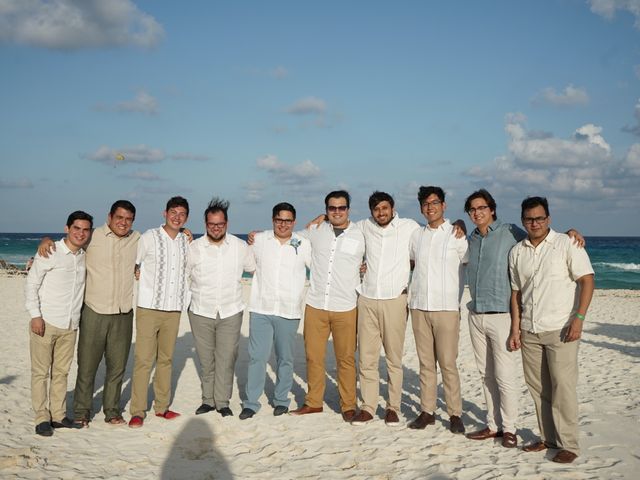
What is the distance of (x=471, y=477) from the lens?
451 cm

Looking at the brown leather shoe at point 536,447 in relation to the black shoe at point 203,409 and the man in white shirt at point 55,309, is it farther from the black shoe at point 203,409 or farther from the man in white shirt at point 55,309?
the man in white shirt at point 55,309

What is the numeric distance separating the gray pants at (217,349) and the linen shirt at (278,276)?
14.0 inches

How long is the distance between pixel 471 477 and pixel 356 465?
1026mm

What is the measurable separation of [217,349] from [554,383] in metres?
3.54

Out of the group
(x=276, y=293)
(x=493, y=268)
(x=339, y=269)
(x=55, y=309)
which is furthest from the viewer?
(x=276, y=293)

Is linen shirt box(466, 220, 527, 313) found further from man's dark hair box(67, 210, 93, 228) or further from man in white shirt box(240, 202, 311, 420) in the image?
man's dark hair box(67, 210, 93, 228)

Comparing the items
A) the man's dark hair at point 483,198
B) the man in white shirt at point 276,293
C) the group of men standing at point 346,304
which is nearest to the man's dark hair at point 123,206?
the group of men standing at point 346,304

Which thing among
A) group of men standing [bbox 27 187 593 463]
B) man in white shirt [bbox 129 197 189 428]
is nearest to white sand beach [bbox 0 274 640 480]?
group of men standing [bbox 27 187 593 463]

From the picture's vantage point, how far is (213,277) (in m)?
5.90

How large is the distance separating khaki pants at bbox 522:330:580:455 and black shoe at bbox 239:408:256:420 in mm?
3092

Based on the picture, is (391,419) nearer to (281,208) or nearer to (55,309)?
(281,208)

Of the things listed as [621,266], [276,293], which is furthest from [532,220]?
[621,266]

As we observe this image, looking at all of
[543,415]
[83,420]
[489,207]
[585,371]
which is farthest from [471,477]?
[585,371]

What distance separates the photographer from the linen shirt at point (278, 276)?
6004 mm
